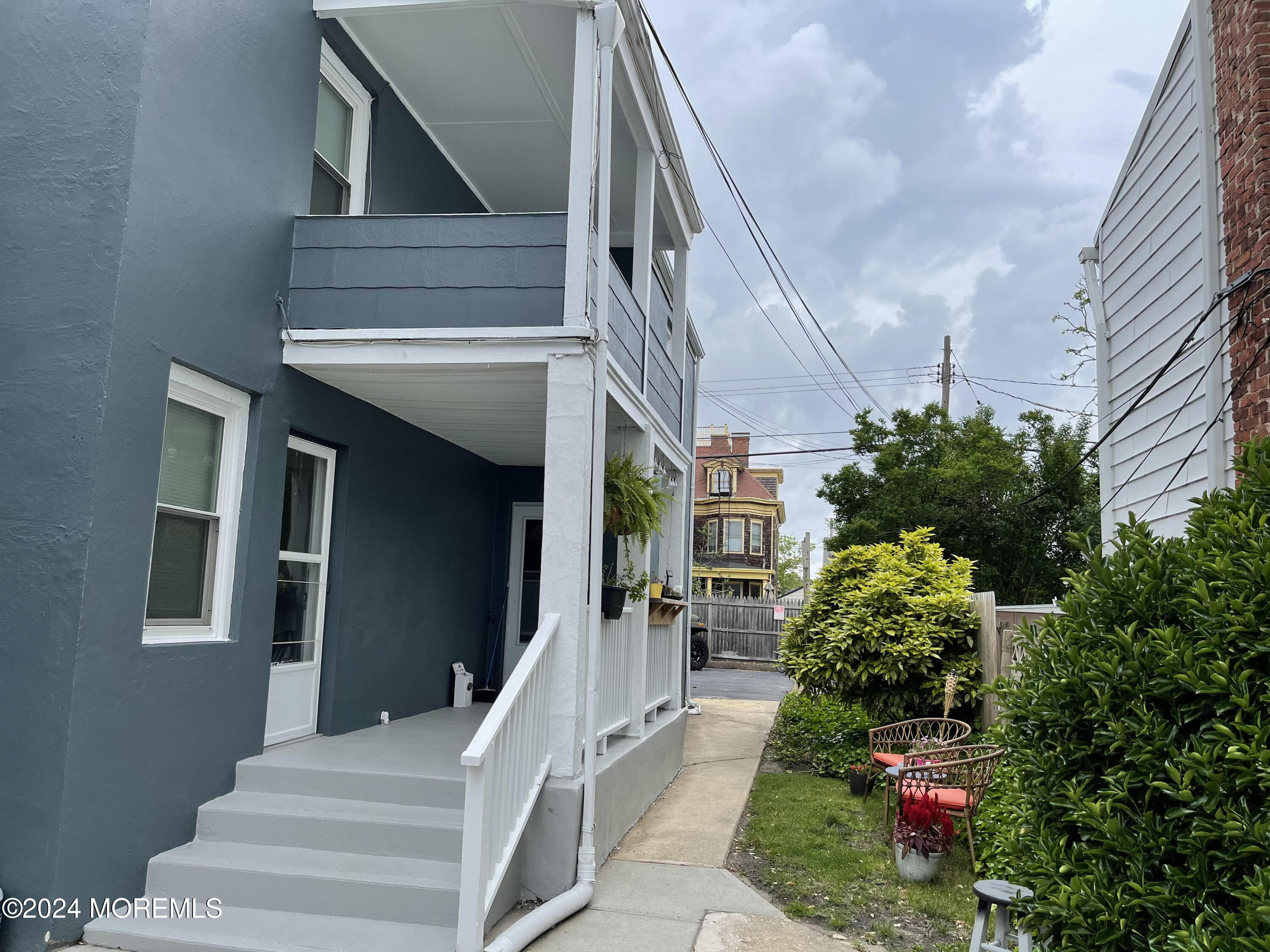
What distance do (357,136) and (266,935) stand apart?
5107 mm

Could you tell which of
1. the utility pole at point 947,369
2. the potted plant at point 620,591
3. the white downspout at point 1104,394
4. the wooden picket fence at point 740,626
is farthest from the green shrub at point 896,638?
the utility pole at point 947,369

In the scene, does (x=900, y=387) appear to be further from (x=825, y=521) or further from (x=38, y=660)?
(x=38, y=660)

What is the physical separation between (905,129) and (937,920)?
23.7 metres

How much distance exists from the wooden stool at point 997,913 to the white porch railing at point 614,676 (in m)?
2.49

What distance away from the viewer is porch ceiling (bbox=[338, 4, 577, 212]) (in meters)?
6.14

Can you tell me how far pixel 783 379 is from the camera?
40.3m

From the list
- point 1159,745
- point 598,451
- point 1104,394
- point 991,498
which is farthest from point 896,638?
point 991,498

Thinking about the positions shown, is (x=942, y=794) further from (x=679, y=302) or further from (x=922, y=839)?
(x=679, y=302)

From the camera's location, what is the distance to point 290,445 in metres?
6.02

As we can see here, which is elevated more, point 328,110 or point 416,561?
point 328,110

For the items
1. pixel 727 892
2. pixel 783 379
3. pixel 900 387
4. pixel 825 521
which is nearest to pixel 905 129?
pixel 900 387

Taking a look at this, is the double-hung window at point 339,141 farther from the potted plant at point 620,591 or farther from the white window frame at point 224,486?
the potted plant at point 620,591

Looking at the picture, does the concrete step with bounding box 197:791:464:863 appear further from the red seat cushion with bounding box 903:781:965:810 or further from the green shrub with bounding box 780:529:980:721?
the green shrub with bounding box 780:529:980:721

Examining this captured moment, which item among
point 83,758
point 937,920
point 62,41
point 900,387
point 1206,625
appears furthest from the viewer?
point 900,387
